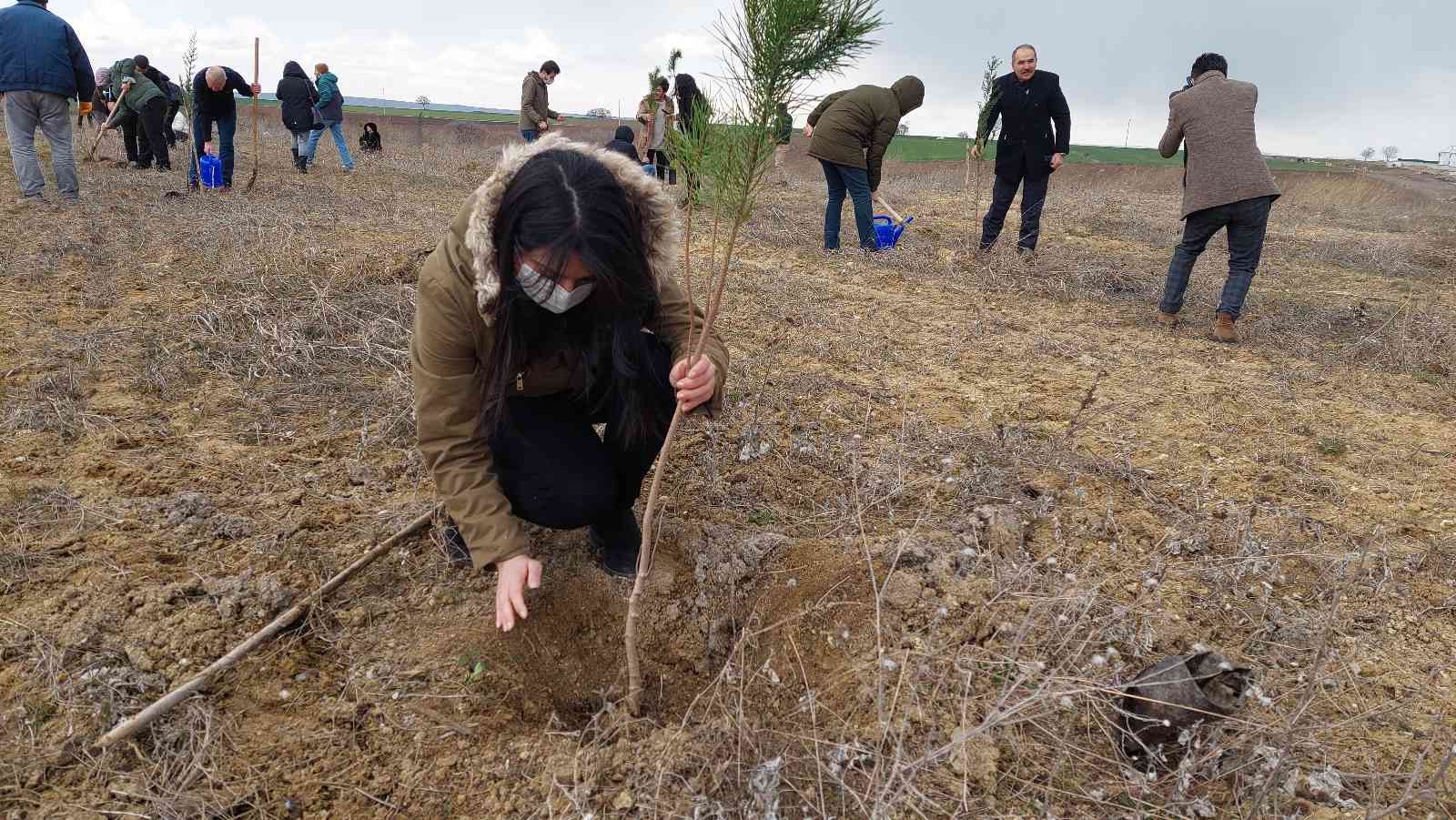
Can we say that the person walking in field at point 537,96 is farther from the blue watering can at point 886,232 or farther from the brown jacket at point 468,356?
the brown jacket at point 468,356

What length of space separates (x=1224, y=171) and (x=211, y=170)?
7978 mm

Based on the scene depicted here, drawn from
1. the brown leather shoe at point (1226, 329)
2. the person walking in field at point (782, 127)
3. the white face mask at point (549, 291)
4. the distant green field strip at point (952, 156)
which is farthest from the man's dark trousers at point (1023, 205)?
the distant green field strip at point (952, 156)

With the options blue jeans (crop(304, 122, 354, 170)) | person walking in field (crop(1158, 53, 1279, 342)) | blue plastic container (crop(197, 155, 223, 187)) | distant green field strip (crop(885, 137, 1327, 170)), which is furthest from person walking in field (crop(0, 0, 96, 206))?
distant green field strip (crop(885, 137, 1327, 170))

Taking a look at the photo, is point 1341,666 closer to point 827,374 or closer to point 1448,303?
point 827,374

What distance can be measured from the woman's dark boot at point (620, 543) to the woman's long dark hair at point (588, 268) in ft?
1.10

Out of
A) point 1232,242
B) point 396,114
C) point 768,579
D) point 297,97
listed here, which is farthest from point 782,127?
point 396,114

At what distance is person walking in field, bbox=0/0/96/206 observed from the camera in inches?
193

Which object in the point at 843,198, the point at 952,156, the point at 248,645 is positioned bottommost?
the point at 248,645

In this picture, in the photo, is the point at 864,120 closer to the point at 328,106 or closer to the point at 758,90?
the point at 758,90

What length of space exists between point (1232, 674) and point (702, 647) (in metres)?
1.10

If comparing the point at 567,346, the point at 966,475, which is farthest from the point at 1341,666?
the point at 567,346

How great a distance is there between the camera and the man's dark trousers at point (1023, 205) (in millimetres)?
5211

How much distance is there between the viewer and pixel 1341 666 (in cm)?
168

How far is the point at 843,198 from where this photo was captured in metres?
5.68
